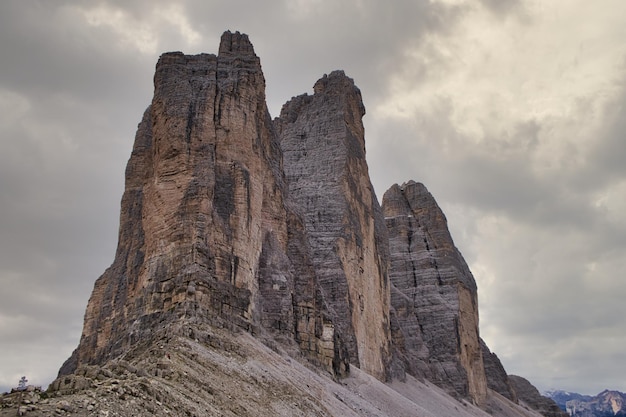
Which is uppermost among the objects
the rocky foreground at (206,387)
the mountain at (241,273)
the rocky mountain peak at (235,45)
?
the rocky mountain peak at (235,45)

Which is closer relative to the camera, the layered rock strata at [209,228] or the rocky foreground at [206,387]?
the rocky foreground at [206,387]

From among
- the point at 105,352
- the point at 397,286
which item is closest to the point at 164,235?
the point at 105,352

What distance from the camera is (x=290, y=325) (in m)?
46.1

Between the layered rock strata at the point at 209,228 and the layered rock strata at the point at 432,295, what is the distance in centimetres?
3361

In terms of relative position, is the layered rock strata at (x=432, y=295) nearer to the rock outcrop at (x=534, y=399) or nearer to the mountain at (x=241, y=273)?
the mountain at (x=241, y=273)

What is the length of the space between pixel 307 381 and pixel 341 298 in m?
22.2

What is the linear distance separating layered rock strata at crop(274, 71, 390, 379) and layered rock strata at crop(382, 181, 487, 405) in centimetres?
1358

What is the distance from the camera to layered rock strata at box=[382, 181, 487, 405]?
8606 cm

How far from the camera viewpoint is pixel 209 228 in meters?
40.6

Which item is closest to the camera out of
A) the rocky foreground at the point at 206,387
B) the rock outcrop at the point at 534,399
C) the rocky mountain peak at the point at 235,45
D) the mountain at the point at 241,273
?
the rocky foreground at the point at 206,387

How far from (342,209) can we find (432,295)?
32602mm

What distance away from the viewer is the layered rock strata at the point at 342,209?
6178 centimetres

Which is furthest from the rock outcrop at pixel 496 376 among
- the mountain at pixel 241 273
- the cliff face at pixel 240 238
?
the cliff face at pixel 240 238

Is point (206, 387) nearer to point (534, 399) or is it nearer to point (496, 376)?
point (496, 376)
